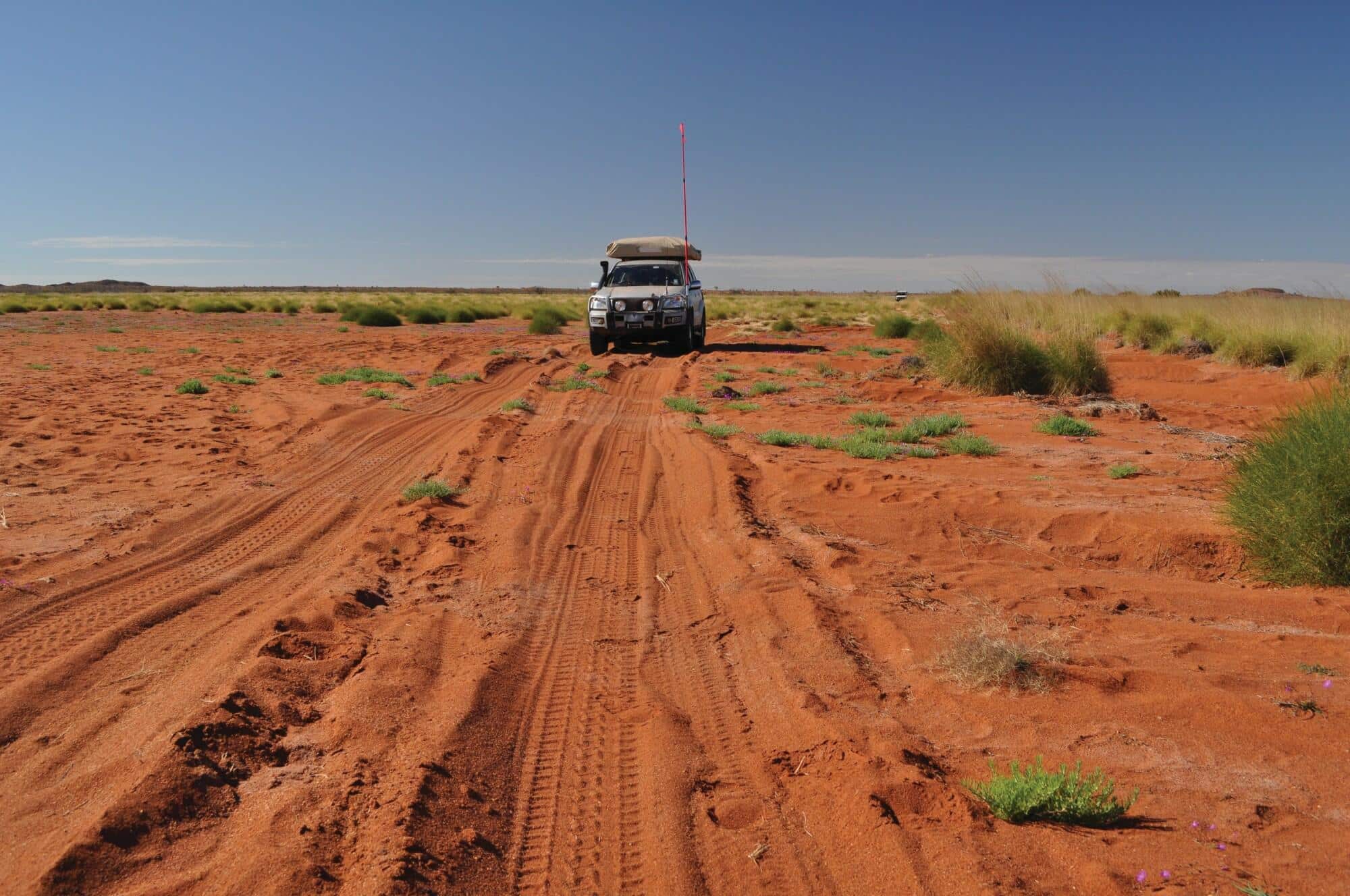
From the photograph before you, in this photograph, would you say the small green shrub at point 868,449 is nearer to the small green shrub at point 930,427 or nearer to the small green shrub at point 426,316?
the small green shrub at point 930,427

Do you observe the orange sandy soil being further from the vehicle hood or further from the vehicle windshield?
the vehicle windshield

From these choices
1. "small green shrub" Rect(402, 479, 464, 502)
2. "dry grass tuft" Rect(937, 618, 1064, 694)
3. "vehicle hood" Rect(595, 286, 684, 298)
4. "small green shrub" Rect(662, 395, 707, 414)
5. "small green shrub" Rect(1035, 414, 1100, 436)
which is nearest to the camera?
"dry grass tuft" Rect(937, 618, 1064, 694)

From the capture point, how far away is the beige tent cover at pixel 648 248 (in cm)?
2131

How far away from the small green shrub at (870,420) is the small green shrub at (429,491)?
19.0 feet

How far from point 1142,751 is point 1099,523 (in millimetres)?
3514

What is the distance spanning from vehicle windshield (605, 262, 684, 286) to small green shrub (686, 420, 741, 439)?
8932mm

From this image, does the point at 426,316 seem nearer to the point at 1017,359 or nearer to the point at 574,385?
the point at 574,385

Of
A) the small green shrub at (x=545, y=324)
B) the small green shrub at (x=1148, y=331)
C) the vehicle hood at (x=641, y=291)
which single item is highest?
the vehicle hood at (x=641, y=291)

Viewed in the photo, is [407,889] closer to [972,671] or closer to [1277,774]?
[972,671]

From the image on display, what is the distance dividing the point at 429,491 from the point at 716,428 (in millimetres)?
4178

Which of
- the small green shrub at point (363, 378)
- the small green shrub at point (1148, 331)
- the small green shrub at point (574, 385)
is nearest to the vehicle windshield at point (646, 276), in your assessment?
the small green shrub at point (574, 385)

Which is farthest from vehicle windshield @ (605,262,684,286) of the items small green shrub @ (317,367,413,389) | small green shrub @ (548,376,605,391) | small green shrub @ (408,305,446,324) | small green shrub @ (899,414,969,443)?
small green shrub @ (408,305,446,324)

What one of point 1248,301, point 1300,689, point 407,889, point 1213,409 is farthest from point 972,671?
point 1248,301

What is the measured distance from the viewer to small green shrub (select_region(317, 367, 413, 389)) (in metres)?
15.2
